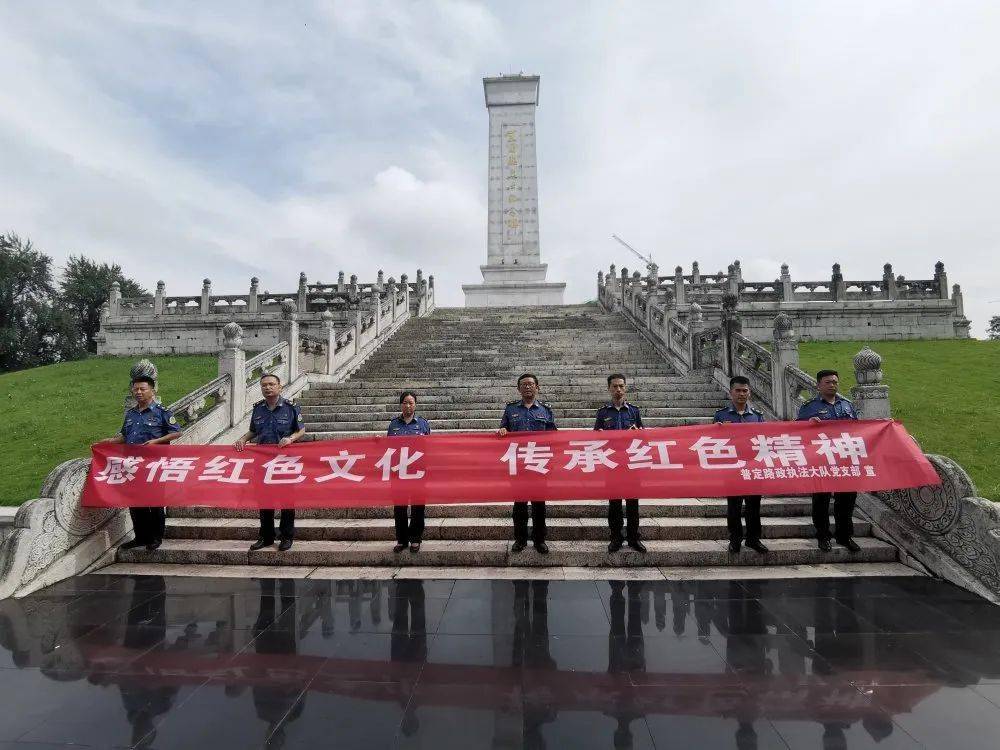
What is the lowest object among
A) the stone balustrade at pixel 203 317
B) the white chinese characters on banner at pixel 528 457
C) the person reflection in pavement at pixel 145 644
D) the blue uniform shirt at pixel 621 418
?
the person reflection in pavement at pixel 145 644

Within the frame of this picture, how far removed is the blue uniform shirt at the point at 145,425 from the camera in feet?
20.4

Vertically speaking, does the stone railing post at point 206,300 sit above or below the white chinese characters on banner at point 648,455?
above

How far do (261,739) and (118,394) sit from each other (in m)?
15.6

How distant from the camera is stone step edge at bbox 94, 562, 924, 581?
5.30 metres

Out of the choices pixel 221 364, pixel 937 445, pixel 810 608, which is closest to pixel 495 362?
pixel 221 364

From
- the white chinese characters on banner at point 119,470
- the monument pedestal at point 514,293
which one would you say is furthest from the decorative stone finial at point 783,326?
the monument pedestal at point 514,293

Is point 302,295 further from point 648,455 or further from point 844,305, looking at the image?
point 844,305

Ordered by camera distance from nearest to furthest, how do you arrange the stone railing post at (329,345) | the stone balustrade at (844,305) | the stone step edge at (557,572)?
1. the stone step edge at (557,572)
2. the stone railing post at (329,345)
3. the stone balustrade at (844,305)

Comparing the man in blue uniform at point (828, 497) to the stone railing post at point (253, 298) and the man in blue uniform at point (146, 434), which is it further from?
the stone railing post at point (253, 298)

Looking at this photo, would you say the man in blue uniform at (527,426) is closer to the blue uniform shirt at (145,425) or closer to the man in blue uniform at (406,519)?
the man in blue uniform at (406,519)

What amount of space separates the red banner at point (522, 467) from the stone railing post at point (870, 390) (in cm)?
65

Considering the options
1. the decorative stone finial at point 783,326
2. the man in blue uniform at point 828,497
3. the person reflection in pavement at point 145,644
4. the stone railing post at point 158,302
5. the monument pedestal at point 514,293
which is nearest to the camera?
the person reflection in pavement at point 145,644

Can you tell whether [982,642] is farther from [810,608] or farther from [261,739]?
→ [261,739]

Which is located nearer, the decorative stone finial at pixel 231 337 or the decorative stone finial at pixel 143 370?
the decorative stone finial at pixel 143 370
